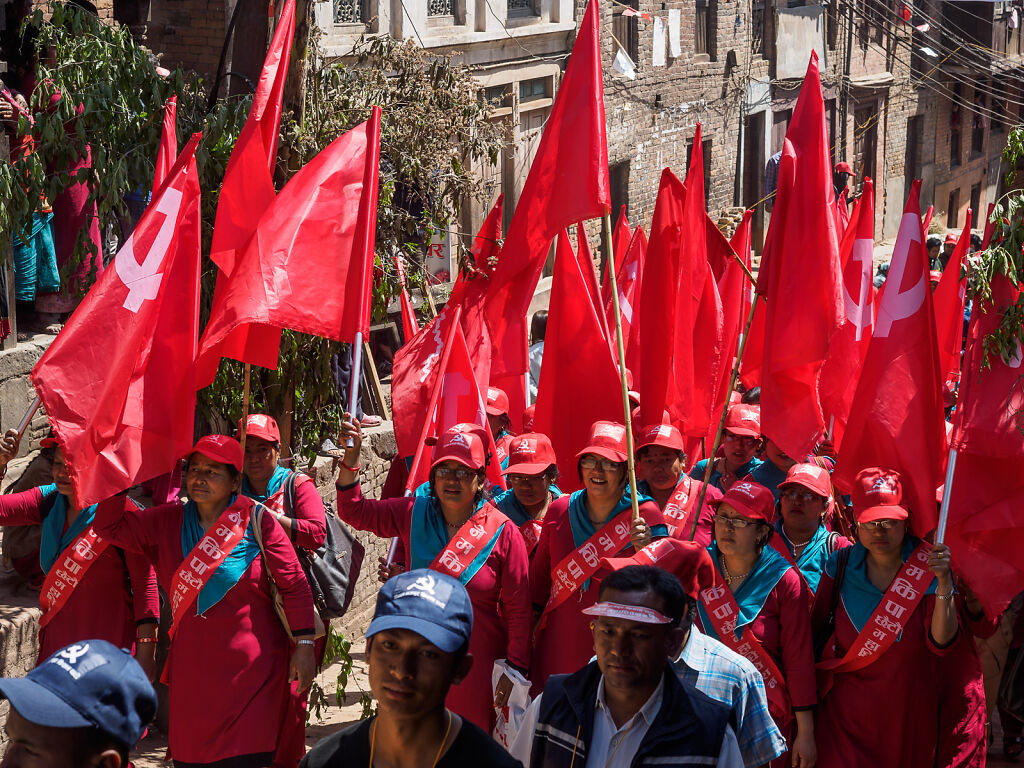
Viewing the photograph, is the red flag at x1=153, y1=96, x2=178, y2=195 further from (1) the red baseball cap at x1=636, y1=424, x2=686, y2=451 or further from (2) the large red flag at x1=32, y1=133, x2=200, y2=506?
(1) the red baseball cap at x1=636, y1=424, x2=686, y2=451

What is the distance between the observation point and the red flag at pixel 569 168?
5.99 meters

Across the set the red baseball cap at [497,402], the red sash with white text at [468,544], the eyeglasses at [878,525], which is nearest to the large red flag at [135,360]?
the red sash with white text at [468,544]

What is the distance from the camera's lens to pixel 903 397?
5.65 meters

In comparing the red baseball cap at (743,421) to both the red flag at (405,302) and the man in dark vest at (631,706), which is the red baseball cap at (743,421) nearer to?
the red flag at (405,302)

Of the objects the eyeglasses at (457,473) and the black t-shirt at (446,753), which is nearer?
the black t-shirt at (446,753)

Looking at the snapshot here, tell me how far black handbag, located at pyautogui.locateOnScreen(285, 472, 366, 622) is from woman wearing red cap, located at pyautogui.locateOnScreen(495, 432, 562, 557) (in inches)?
28.1

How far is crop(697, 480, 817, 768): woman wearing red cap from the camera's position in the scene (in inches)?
197

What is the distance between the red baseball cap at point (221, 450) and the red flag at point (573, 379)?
7.09 ft

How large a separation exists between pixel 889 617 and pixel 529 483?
1635mm

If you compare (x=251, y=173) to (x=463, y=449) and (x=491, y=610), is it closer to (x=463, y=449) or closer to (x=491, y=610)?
(x=463, y=449)

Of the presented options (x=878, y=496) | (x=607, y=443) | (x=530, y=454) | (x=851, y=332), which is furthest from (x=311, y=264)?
(x=851, y=332)

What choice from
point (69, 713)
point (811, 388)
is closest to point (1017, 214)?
point (811, 388)

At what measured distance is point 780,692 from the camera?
5070mm

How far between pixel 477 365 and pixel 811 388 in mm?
1901
